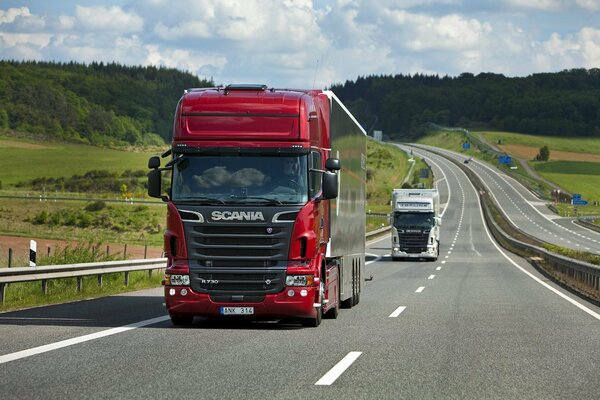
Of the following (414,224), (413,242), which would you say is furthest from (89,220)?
(414,224)

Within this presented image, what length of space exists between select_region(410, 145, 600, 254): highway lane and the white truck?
20698 millimetres

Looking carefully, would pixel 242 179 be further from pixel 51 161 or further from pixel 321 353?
pixel 51 161

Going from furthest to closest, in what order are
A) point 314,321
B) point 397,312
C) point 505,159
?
1. point 505,159
2. point 397,312
3. point 314,321

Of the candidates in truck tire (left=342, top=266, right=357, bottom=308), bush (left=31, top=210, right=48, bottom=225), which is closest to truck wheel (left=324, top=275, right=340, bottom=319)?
truck tire (left=342, top=266, right=357, bottom=308)

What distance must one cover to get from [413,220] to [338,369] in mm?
36551

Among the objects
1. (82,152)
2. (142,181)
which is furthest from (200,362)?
(82,152)

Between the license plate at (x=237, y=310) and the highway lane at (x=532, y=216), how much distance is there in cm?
5294

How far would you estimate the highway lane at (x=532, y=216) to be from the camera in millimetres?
81188

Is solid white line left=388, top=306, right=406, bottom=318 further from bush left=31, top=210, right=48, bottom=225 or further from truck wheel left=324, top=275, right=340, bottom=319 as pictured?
bush left=31, top=210, right=48, bottom=225

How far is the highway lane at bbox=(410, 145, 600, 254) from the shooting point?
81.2m

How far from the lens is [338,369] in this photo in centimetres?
1039

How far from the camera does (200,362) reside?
1068 centimetres

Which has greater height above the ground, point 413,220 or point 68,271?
point 68,271

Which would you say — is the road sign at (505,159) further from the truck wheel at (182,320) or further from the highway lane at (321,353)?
the truck wheel at (182,320)
